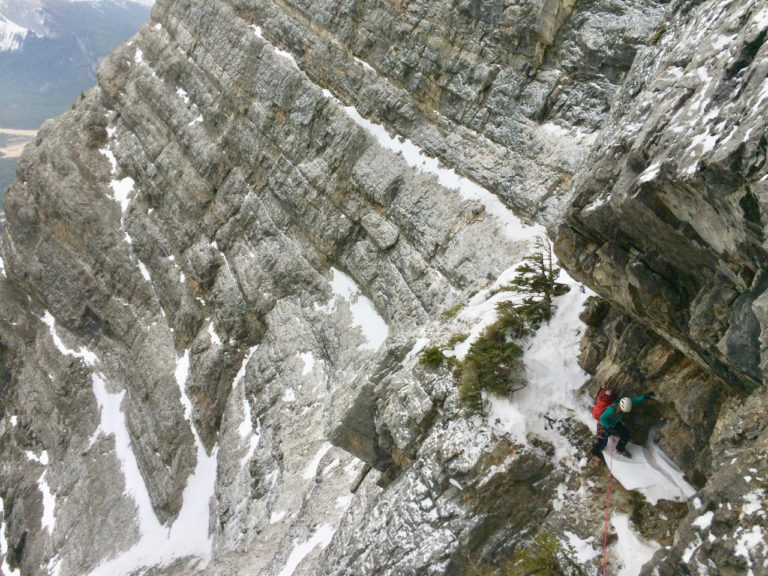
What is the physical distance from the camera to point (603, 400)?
35.2 feet

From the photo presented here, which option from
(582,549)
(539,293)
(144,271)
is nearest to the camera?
(582,549)

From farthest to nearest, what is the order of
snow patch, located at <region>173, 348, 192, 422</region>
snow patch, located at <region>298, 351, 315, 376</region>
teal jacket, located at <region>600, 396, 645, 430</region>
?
snow patch, located at <region>173, 348, 192, 422</region> < snow patch, located at <region>298, 351, 315, 376</region> < teal jacket, located at <region>600, 396, 645, 430</region>

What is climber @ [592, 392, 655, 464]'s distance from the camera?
10.5 meters

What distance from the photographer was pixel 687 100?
870cm

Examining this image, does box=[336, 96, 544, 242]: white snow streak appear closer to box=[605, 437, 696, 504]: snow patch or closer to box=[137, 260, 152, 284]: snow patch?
box=[605, 437, 696, 504]: snow patch

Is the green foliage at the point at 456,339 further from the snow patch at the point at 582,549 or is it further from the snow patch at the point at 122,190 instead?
the snow patch at the point at 122,190

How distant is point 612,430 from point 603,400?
1.97ft

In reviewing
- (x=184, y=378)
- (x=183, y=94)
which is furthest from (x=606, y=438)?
(x=183, y=94)

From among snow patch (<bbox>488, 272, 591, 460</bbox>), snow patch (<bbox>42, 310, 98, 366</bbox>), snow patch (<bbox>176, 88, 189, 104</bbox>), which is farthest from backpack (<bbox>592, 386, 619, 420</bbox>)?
snow patch (<bbox>42, 310, 98, 366</bbox>)

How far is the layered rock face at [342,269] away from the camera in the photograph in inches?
377

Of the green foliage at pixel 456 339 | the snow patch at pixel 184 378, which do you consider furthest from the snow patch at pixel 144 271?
Answer: the green foliage at pixel 456 339

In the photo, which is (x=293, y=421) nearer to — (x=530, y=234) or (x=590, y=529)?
(x=530, y=234)

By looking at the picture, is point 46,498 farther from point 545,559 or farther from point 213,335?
point 545,559

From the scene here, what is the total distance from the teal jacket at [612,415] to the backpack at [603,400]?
0.44ft
